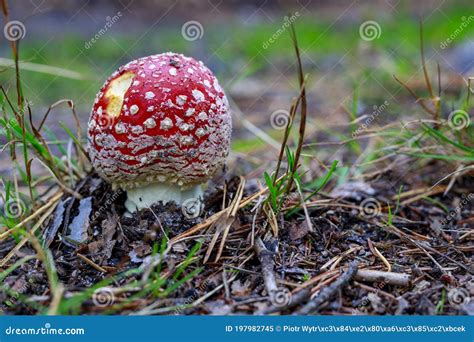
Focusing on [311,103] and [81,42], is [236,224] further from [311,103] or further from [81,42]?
[81,42]

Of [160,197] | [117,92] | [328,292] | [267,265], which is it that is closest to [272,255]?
[267,265]

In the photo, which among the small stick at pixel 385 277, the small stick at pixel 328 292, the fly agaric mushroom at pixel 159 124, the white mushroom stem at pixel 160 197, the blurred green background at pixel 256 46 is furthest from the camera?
the blurred green background at pixel 256 46

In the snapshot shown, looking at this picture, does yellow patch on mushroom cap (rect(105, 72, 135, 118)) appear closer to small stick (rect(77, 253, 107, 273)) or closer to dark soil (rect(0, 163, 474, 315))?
dark soil (rect(0, 163, 474, 315))

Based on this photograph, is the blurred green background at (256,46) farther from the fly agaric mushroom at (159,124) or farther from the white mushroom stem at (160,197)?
the white mushroom stem at (160,197)

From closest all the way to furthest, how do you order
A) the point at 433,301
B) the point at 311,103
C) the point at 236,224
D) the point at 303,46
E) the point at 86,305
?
the point at 86,305 → the point at 433,301 → the point at 236,224 → the point at 311,103 → the point at 303,46

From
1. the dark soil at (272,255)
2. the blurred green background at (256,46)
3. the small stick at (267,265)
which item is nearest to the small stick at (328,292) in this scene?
the dark soil at (272,255)

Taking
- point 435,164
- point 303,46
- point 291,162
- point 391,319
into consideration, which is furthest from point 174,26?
point 391,319
